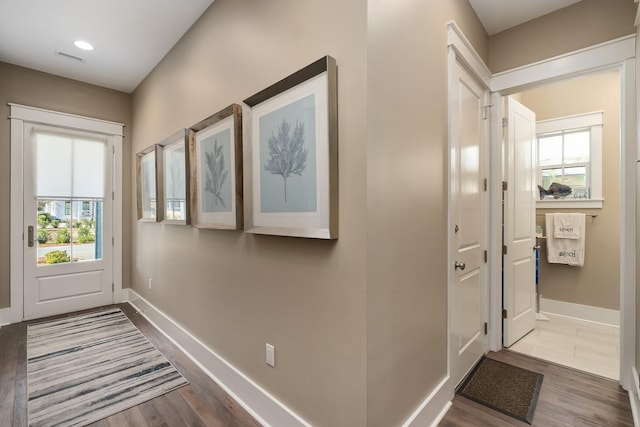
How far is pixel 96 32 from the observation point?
265 centimetres

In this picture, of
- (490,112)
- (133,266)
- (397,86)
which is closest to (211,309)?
(397,86)

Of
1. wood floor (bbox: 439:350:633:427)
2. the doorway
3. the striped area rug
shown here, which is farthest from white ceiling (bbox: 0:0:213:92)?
the doorway

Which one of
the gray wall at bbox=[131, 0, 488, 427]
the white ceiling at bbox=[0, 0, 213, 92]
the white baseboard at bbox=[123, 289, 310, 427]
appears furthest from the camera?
the white ceiling at bbox=[0, 0, 213, 92]

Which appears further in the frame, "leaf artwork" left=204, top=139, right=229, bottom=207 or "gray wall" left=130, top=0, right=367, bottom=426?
"leaf artwork" left=204, top=139, right=229, bottom=207

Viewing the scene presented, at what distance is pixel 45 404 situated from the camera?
1.95 metres

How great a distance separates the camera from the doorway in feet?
10.4

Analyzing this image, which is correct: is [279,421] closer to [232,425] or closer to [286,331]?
[232,425]

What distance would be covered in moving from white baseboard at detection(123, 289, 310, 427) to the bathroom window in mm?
3744

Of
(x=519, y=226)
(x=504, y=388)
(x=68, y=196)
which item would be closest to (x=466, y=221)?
(x=519, y=226)

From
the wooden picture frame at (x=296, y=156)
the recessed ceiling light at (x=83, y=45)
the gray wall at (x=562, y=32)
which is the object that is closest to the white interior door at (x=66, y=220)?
the recessed ceiling light at (x=83, y=45)

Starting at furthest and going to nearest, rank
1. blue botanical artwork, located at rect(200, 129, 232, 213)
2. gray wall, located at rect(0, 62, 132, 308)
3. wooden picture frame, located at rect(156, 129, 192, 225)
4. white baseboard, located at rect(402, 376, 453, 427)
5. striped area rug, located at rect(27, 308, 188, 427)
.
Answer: gray wall, located at rect(0, 62, 132, 308), wooden picture frame, located at rect(156, 129, 192, 225), blue botanical artwork, located at rect(200, 129, 232, 213), striped area rug, located at rect(27, 308, 188, 427), white baseboard, located at rect(402, 376, 453, 427)

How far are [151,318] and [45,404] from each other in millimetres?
1374

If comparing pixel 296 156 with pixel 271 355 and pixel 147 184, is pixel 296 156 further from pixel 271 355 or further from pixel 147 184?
pixel 147 184

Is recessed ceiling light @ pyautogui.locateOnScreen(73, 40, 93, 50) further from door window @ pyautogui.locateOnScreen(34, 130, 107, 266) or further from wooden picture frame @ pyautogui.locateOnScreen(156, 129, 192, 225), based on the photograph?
door window @ pyautogui.locateOnScreen(34, 130, 107, 266)
